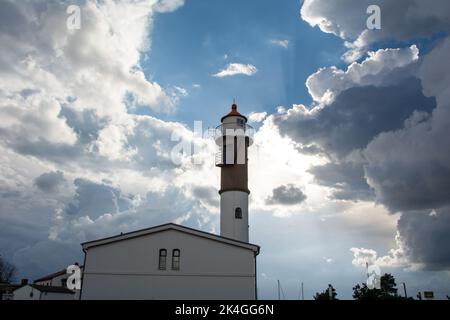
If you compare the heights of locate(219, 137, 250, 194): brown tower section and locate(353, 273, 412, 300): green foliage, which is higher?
locate(219, 137, 250, 194): brown tower section

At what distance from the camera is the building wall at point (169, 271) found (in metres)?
21.1

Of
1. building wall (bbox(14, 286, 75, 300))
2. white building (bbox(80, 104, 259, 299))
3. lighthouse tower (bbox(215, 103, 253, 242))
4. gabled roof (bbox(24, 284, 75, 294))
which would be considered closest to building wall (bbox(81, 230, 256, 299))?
white building (bbox(80, 104, 259, 299))

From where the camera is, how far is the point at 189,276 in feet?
70.5

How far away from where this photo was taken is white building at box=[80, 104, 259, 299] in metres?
21.1

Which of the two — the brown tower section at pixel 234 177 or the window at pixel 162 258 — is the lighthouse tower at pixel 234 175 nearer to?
the brown tower section at pixel 234 177

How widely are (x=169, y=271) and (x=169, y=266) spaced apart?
0.89 feet

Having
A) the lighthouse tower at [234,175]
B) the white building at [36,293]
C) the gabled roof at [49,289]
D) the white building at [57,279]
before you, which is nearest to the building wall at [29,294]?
the white building at [36,293]

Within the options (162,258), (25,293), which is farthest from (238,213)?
(25,293)

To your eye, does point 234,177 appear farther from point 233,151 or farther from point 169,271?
point 169,271

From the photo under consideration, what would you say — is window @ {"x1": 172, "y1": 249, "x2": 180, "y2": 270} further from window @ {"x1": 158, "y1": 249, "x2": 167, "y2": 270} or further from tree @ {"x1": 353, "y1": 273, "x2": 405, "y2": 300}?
tree @ {"x1": 353, "y1": 273, "x2": 405, "y2": 300}

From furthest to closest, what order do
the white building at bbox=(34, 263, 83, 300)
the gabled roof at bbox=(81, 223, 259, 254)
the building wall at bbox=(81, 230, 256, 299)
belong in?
the white building at bbox=(34, 263, 83, 300) → the gabled roof at bbox=(81, 223, 259, 254) → the building wall at bbox=(81, 230, 256, 299)
